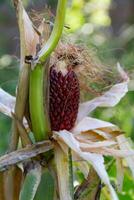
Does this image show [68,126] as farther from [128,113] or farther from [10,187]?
[128,113]

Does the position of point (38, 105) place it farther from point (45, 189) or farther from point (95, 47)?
point (95, 47)

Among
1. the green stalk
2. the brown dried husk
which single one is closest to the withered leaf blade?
the green stalk

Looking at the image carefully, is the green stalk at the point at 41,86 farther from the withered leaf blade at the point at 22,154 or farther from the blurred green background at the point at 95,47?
the blurred green background at the point at 95,47

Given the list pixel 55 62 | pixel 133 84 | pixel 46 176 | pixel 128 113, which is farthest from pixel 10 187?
pixel 128 113

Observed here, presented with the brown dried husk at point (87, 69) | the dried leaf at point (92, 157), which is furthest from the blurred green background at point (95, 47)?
the dried leaf at point (92, 157)

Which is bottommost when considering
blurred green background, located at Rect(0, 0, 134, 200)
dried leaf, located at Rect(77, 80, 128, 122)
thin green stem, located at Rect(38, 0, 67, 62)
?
blurred green background, located at Rect(0, 0, 134, 200)

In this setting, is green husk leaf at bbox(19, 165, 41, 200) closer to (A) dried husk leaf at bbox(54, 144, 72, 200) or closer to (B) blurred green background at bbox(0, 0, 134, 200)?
(A) dried husk leaf at bbox(54, 144, 72, 200)
